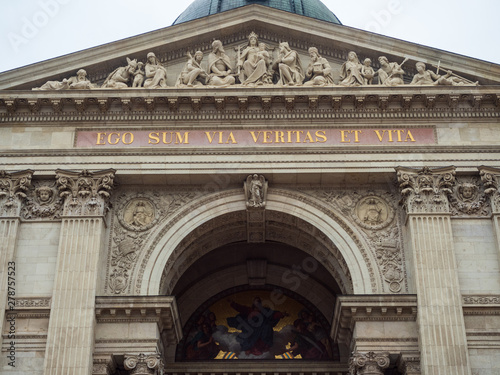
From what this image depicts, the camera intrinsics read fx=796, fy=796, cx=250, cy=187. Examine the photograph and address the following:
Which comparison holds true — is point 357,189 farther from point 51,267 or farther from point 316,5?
point 316,5

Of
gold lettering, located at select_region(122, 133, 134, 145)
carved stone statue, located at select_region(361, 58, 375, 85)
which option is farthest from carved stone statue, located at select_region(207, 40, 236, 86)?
carved stone statue, located at select_region(361, 58, 375, 85)

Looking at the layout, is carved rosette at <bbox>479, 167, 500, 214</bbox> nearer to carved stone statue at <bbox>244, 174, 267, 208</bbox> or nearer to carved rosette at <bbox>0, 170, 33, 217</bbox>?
carved stone statue at <bbox>244, 174, 267, 208</bbox>

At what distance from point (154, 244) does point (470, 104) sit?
31.2ft

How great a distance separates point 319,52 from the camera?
23547mm

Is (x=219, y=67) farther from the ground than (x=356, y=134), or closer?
farther from the ground

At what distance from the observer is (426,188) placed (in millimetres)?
20969

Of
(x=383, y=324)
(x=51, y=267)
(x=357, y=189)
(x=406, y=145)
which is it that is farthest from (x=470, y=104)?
(x=51, y=267)

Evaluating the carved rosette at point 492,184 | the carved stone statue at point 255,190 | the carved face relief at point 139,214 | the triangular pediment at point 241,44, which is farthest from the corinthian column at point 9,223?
the carved rosette at point 492,184

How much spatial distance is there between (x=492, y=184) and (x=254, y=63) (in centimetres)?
742

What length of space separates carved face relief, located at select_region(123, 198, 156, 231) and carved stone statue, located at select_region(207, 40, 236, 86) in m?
3.92

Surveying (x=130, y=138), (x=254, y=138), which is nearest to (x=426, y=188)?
(x=254, y=138)

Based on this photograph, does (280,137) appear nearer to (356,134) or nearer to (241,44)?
(356,134)

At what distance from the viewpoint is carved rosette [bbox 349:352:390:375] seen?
19078 millimetres

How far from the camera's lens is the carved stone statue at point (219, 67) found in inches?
888
